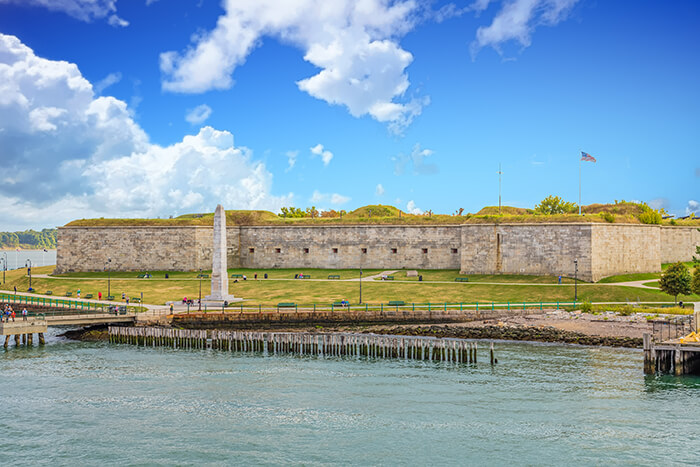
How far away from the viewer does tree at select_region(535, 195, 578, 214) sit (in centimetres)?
7941

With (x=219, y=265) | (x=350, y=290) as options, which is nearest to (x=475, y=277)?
(x=350, y=290)

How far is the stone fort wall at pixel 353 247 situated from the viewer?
186ft

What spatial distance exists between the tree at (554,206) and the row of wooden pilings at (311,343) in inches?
1975

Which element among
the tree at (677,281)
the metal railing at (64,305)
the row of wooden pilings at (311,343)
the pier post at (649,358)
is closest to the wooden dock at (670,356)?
the pier post at (649,358)

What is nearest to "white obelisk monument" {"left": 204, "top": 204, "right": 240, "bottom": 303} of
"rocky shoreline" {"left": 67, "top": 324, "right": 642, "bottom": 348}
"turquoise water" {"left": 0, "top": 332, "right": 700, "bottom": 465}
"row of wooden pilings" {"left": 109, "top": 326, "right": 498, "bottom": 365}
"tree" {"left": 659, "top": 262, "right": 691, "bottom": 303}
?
"row of wooden pilings" {"left": 109, "top": 326, "right": 498, "bottom": 365}

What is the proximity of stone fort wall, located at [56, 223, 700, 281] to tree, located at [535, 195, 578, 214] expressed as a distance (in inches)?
667

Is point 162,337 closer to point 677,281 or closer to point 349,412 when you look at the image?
point 349,412

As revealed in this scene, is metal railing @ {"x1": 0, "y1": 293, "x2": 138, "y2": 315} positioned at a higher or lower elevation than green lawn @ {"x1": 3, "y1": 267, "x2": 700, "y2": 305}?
lower

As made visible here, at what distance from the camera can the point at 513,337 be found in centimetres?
3728

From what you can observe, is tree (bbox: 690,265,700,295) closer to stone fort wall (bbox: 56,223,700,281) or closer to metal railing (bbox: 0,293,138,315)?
stone fort wall (bbox: 56,223,700,281)

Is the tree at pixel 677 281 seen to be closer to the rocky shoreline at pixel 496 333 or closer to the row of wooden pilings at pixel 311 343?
the rocky shoreline at pixel 496 333

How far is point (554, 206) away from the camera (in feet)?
262

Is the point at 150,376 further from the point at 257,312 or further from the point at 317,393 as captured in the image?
the point at 257,312

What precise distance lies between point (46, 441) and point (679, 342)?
89.6ft
